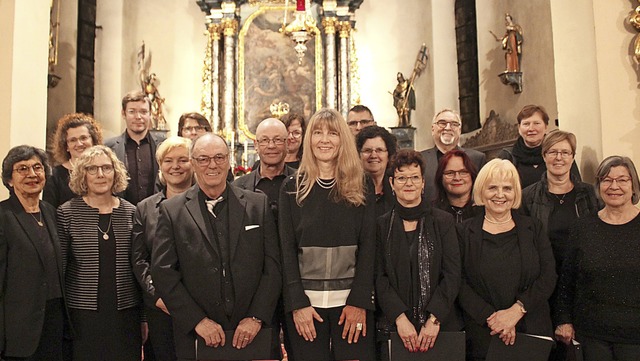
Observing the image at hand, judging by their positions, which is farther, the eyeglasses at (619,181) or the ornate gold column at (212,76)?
the ornate gold column at (212,76)

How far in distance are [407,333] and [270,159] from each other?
4.63ft

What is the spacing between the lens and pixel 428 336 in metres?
3.10

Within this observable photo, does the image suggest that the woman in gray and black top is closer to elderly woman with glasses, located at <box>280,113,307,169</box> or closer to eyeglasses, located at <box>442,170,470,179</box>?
eyeglasses, located at <box>442,170,470,179</box>

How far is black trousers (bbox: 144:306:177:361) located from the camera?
353 cm

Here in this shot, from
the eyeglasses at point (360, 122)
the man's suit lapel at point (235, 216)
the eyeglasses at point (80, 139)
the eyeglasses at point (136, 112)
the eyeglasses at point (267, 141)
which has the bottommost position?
the man's suit lapel at point (235, 216)

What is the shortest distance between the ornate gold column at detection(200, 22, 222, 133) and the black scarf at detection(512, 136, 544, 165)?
8.12 metres

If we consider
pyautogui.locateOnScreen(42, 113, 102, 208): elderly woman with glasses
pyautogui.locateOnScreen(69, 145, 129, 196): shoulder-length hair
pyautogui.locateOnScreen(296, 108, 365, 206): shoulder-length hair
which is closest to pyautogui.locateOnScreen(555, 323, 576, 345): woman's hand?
pyautogui.locateOnScreen(296, 108, 365, 206): shoulder-length hair

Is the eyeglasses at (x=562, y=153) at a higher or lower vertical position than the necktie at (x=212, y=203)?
higher

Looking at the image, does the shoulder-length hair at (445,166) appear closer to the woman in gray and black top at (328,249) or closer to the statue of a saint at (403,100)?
the woman in gray and black top at (328,249)

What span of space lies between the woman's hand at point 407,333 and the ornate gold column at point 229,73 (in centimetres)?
885

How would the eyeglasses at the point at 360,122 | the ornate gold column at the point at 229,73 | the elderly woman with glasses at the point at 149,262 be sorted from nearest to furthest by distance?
the elderly woman with glasses at the point at 149,262, the eyeglasses at the point at 360,122, the ornate gold column at the point at 229,73

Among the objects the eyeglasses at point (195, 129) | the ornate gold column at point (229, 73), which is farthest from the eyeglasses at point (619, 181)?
the ornate gold column at point (229, 73)

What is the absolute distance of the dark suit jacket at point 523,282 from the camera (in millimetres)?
3236

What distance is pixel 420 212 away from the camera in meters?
3.25
